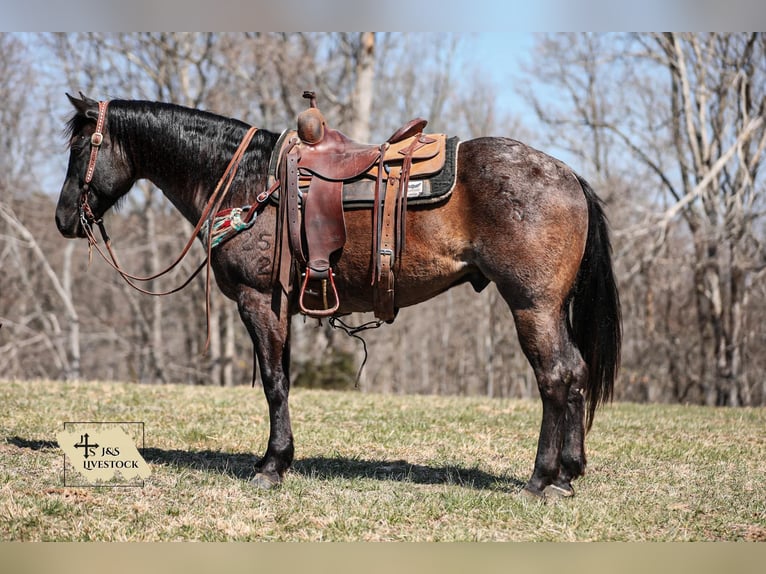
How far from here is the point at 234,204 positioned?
462cm

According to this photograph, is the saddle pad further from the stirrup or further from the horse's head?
the horse's head

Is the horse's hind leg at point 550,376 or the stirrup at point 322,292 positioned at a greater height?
the stirrup at point 322,292

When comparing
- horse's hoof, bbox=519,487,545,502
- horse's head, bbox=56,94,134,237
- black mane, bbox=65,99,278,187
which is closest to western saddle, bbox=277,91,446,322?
black mane, bbox=65,99,278,187

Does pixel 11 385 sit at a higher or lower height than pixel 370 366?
higher

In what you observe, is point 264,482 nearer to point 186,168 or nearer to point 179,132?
point 186,168

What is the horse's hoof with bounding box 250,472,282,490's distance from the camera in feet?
14.2

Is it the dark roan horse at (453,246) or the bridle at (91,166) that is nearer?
the dark roan horse at (453,246)

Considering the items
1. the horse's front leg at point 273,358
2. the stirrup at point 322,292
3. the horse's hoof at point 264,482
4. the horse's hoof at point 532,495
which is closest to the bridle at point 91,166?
the horse's front leg at point 273,358

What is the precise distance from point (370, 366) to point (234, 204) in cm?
1971

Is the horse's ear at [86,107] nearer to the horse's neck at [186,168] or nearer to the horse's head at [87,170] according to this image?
the horse's head at [87,170]

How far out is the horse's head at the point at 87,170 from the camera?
15.4ft

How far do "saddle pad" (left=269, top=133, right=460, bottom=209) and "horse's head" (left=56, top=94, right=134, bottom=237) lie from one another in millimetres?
1167

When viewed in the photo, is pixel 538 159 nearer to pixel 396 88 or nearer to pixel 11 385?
pixel 11 385
